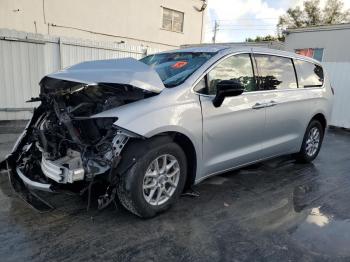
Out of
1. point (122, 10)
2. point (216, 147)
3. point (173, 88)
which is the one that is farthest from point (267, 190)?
point (122, 10)

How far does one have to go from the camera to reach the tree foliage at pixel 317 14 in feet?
136

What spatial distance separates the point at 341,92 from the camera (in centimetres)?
985

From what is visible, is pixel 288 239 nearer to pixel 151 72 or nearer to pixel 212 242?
pixel 212 242

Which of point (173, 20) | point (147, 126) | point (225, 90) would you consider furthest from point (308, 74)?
point (173, 20)

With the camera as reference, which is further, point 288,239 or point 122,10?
point 122,10

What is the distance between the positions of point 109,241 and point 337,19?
149 feet

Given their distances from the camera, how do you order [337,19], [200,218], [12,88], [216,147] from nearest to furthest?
1. [200,218]
2. [216,147]
3. [12,88]
4. [337,19]

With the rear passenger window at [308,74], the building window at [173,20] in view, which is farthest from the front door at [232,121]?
the building window at [173,20]

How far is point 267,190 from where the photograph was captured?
468 centimetres

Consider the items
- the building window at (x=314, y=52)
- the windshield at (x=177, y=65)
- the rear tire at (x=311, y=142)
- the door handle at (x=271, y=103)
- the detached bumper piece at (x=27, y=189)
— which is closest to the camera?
the detached bumper piece at (x=27, y=189)

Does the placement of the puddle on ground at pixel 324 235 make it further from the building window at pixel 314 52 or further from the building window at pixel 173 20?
the building window at pixel 173 20

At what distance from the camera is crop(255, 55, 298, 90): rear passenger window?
4.71 meters

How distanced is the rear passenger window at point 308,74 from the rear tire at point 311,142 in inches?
25.5

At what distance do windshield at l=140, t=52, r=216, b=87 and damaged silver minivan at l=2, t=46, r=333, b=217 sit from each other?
0.05 feet
